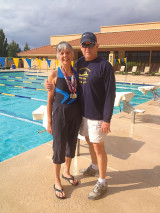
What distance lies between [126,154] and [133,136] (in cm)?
90

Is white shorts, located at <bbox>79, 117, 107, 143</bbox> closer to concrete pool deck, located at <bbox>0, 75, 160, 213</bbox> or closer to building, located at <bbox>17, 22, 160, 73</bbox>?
concrete pool deck, located at <bbox>0, 75, 160, 213</bbox>

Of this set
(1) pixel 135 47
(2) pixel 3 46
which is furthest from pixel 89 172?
(2) pixel 3 46

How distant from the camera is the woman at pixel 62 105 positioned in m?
2.00

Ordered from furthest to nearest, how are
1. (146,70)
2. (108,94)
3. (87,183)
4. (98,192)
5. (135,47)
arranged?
1. (135,47)
2. (146,70)
3. (87,183)
4. (98,192)
5. (108,94)

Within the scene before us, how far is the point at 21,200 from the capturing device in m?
2.02

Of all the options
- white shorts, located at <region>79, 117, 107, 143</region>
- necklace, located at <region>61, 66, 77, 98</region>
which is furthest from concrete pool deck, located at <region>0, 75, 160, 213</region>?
necklace, located at <region>61, 66, 77, 98</region>

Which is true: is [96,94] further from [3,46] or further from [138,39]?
[3,46]

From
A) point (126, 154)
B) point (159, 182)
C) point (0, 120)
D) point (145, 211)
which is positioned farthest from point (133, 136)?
point (0, 120)

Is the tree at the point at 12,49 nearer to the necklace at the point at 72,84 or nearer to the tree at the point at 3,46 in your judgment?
the tree at the point at 3,46

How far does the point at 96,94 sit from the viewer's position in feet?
6.57

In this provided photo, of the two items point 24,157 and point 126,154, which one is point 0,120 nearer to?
point 24,157

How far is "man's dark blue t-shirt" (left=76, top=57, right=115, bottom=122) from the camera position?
194 cm

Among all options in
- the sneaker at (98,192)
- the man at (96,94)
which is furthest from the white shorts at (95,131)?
the sneaker at (98,192)

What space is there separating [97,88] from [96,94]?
7 cm
